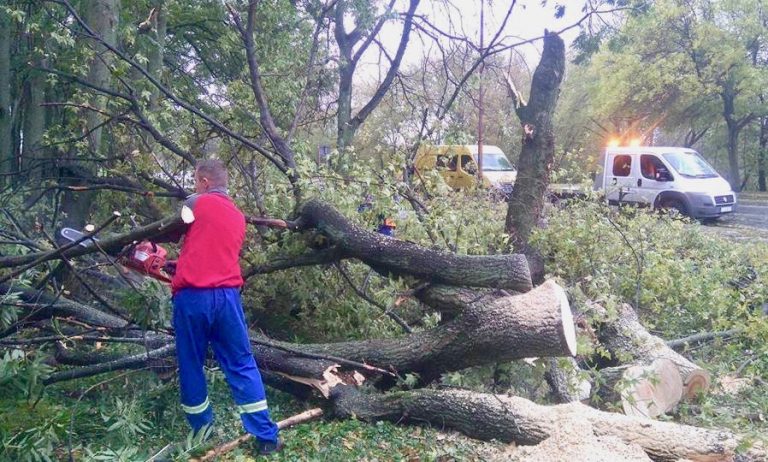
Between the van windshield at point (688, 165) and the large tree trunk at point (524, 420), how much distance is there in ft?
39.4

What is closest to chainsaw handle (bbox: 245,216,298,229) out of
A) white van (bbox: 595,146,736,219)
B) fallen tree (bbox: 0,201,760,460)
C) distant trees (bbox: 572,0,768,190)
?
fallen tree (bbox: 0,201,760,460)

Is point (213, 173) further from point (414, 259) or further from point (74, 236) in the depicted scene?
point (414, 259)

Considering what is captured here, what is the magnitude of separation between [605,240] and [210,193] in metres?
3.98

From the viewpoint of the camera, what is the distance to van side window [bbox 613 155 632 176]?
14703 millimetres

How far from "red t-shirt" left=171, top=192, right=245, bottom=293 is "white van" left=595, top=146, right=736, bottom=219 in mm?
11224

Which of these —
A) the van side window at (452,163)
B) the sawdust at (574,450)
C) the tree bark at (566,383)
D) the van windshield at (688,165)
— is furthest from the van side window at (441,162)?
the van windshield at (688,165)

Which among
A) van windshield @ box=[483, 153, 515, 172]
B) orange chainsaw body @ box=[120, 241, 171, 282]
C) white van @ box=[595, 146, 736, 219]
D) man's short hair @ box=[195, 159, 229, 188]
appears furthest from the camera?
van windshield @ box=[483, 153, 515, 172]

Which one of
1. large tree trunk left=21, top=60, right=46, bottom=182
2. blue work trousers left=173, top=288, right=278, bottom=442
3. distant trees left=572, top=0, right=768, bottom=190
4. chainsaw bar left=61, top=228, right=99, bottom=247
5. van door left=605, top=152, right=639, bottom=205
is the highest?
distant trees left=572, top=0, right=768, bottom=190

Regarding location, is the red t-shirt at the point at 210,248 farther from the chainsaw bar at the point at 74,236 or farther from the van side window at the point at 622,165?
the van side window at the point at 622,165

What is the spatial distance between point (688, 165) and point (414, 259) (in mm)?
12127

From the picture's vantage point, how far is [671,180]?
1391 cm

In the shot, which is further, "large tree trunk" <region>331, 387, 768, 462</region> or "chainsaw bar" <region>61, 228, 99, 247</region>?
"chainsaw bar" <region>61, 228, 99, 247</region>

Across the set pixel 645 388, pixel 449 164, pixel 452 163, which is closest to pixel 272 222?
pixel 645 388

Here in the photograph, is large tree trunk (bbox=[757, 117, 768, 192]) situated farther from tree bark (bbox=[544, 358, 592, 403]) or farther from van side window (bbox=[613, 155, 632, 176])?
tree bark (bbox=[544, 358, 592, 403])
